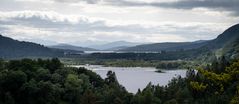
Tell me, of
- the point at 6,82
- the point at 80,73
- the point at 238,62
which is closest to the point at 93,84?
the point at 80,73

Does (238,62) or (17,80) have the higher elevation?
(238,62)

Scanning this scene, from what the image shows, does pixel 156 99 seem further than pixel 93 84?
No

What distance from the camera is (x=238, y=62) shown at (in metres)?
15.8

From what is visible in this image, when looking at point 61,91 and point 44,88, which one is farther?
point 61,91

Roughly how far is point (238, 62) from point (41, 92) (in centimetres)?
7871

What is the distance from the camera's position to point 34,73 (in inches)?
3888

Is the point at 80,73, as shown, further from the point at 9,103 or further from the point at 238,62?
the point at 238,62

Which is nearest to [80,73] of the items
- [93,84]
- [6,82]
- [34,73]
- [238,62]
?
[93,84]

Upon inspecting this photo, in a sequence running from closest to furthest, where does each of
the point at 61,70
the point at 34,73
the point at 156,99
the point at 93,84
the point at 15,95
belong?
1. the point at 156,99
2. the point at 15,95
3. the point at 34,73
4. the point at 61,70
5. the point at 93,84

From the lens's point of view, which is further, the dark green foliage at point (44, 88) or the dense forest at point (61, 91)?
the dark green foliage at point (44, 88)

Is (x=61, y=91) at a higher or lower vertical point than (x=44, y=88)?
lower

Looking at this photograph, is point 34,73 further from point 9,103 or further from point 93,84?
point 93,84

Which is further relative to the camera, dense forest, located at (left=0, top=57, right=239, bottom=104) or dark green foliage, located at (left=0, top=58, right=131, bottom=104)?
dark green foliage, located at (left=0, top=58, right=131, bottom=104)

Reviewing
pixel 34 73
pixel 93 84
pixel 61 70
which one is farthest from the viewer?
pixel 93 84
